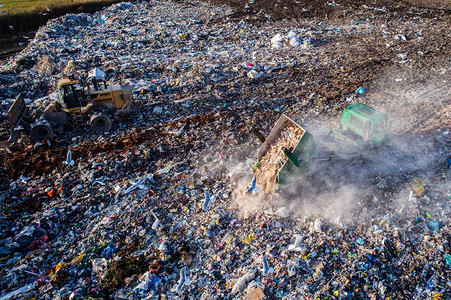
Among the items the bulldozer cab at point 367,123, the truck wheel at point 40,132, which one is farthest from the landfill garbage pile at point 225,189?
the bulldozer cab at point 367,123

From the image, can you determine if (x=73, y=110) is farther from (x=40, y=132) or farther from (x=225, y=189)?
(x=225, y=189)

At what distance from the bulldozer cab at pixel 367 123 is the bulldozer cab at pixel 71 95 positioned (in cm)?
756

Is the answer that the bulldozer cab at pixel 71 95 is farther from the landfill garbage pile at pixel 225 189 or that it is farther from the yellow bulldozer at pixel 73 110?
the landfill garbage pile at pixel 225 189

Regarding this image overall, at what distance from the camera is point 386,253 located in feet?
17.7

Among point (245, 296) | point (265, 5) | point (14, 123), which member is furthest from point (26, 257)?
point (265, 5)

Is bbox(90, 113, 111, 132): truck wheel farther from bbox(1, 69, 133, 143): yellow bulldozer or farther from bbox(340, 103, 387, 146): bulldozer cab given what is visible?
bbox(340, 103, 387, 146): bulldozer cab

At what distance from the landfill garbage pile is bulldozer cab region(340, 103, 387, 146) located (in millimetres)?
780

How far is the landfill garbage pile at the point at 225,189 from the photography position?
207 inches

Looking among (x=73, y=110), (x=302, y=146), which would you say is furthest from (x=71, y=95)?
(x=302, y=146)

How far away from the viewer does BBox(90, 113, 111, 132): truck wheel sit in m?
9.23

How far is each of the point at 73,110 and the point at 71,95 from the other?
45 cm

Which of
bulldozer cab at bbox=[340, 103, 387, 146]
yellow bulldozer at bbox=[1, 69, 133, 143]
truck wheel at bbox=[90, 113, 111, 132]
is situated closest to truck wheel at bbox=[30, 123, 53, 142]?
yellow bulldozer at bbox=[1, 69, 133, 143]

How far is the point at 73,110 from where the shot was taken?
31.0 feet

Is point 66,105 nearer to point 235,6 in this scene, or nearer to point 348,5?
point 235,6
